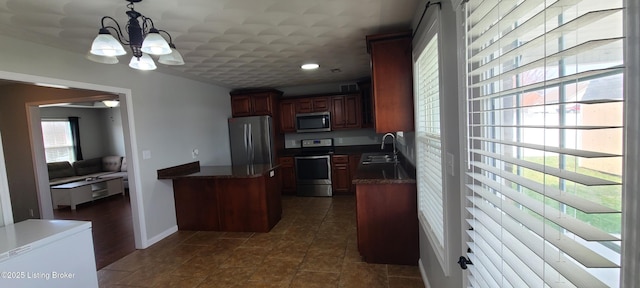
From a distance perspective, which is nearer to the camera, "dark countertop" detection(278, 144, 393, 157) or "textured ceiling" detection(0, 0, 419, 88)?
"textured ceiling" detection(0, 0, 419, 88)

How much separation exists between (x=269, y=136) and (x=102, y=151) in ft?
19.4

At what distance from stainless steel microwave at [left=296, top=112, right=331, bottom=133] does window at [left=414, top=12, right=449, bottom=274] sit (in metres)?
3.19

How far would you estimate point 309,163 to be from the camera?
17.5 ft

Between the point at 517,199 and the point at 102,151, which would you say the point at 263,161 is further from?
the point at 102,151

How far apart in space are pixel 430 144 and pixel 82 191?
6.68m

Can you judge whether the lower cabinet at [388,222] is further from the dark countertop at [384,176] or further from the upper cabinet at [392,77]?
the upper cabinet at [392,77]

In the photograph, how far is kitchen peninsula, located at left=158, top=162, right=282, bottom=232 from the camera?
12.0 ft

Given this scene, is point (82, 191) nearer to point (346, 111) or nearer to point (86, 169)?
point (86, 169)

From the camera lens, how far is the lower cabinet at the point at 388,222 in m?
2.51

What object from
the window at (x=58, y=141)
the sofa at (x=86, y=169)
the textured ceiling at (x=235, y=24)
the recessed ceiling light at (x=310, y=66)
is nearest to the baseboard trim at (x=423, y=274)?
the textured ceiling at (x=235, y=24)

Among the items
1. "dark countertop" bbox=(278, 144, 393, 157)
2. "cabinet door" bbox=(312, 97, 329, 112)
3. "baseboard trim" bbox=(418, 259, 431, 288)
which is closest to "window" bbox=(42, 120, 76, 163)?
"dark countertop" bbox=(278, 144, 393, 157)

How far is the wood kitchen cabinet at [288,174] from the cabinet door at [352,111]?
137cm

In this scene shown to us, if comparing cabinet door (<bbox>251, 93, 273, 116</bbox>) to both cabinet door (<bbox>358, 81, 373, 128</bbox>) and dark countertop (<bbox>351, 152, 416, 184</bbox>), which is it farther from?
dark countertop (<bbox>351, 152, 416, 184</bbox>)

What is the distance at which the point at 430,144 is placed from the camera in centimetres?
188
